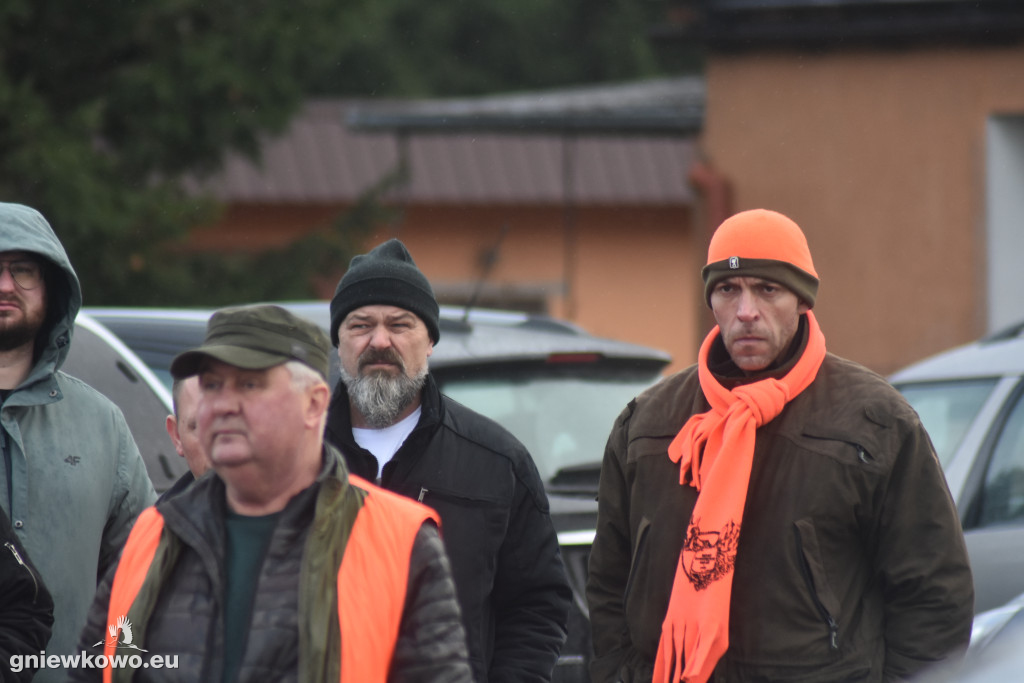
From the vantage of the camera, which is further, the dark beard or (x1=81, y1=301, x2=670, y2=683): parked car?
(x1=81, y1=301, x2=670, y2=683): parked car

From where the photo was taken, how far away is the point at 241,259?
14.8m

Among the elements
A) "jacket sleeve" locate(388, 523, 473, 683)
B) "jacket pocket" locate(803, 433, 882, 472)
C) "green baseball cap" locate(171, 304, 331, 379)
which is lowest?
"jacket sleeve" locate(388, 523, 473, 683)

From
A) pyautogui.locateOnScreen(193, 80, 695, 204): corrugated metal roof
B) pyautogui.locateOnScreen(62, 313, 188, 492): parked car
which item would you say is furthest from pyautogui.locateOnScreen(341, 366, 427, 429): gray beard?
pyautogui.locateOnScreen(193, 80, 695, 204): corrugated metal roof

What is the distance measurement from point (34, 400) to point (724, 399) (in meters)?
1.81

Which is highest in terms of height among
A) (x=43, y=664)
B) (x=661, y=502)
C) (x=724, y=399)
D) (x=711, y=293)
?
(x=711, y=293)

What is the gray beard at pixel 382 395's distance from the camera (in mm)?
3844

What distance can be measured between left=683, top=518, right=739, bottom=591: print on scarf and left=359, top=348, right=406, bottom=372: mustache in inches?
35.9

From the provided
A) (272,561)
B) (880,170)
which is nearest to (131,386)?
(272,561)

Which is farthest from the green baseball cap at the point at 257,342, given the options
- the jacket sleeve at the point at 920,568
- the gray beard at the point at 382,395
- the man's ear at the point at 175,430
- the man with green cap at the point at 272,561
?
→ the jacket sleeve at the point at 920,568

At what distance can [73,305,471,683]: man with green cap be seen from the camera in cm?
274

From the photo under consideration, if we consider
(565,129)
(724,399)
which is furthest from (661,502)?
(565,129)

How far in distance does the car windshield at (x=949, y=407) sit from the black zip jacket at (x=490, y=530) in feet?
9.54

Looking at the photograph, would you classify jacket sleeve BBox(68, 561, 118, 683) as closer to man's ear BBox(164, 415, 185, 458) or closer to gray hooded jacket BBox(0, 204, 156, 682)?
gray hooded jacket BBox(0, 204, 156, 682)

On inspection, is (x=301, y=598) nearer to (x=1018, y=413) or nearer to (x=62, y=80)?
(x=1018, y=413)
